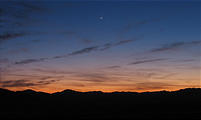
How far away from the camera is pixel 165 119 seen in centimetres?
6278

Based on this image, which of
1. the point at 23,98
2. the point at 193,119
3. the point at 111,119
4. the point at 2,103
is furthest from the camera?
the point at 23,98

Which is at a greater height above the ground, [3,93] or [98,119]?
[3,93]

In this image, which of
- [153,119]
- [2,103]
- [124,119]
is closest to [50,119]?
[124,119]

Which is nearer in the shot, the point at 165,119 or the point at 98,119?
the point at 165,119

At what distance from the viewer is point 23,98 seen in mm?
158250

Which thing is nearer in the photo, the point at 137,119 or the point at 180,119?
the point at 180,119

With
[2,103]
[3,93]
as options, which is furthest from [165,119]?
[3,93]

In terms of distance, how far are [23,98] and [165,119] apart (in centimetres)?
11894

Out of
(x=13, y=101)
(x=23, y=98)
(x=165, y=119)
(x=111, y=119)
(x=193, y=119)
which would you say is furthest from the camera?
(x=23, y=98)

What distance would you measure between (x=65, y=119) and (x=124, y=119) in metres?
16.8

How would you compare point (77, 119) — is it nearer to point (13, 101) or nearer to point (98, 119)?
point (98, 119)

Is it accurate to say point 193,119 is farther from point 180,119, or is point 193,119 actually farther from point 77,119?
point 77,119

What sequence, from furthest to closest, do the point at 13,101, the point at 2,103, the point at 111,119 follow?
the point at 13,101, the point at 2,103, the point at 111,119

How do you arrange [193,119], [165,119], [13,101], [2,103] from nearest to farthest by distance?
[193,119], [165,119], [2,103], [13,101]
